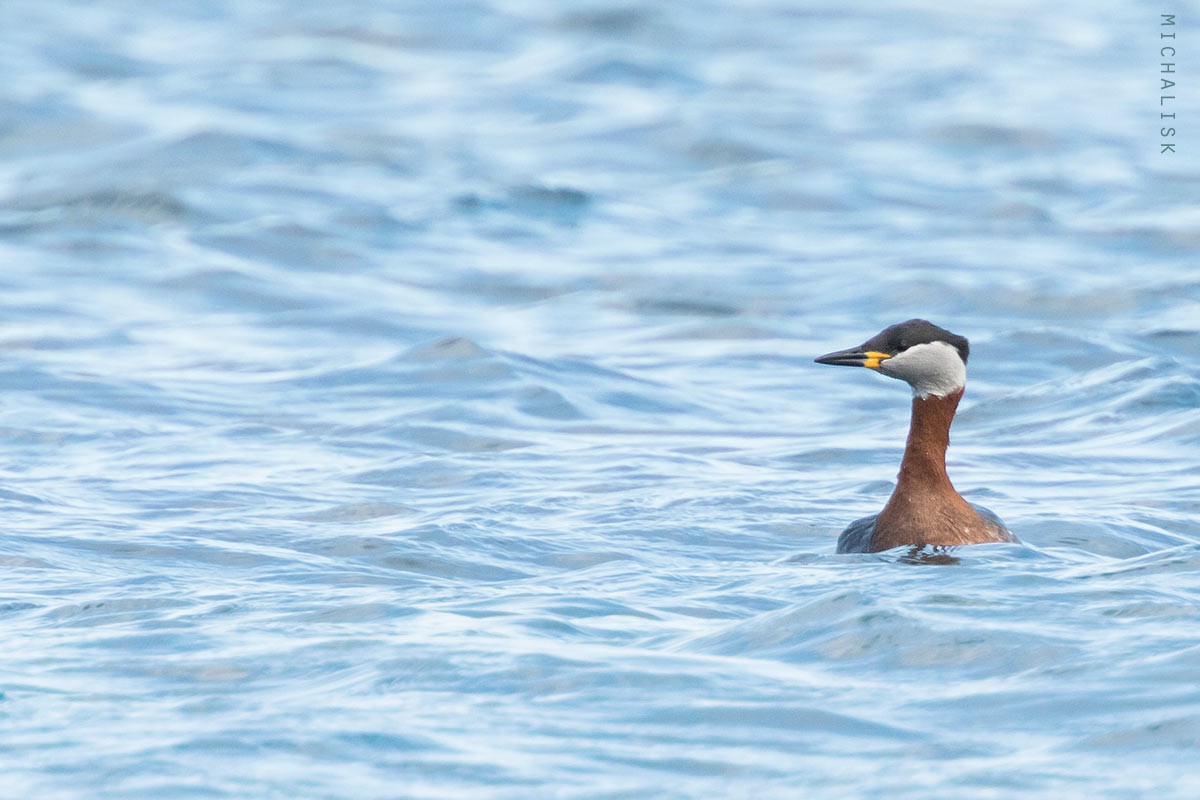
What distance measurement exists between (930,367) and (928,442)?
416 mm

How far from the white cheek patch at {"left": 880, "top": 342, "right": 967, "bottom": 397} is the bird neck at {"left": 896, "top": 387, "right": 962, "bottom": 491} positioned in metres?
0.05

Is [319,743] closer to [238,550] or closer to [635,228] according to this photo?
[238,550]

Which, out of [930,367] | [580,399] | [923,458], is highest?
[930,367]

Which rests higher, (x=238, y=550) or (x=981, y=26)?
(x=981, y=26)

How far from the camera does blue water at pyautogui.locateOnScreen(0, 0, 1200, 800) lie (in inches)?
265

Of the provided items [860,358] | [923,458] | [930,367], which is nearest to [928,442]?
[923,458]

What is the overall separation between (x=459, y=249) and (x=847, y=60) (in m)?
11.6

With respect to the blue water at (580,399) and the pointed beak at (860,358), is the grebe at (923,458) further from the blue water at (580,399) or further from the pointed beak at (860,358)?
the blue water at (580,399)

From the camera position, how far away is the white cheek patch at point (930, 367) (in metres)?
9.88

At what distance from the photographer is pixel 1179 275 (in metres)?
18.4

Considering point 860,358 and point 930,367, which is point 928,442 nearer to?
point 930,367

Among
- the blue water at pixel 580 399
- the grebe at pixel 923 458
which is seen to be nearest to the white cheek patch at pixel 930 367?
the grebe at pixel 923 458

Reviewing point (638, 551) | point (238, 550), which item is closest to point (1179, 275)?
point (638, 551)

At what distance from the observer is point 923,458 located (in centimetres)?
971
